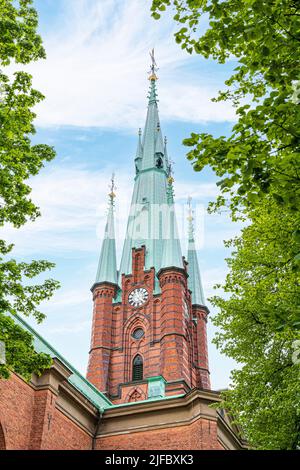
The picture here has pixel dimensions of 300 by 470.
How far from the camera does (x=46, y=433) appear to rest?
56.0ft

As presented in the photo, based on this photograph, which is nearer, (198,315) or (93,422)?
(93,422)

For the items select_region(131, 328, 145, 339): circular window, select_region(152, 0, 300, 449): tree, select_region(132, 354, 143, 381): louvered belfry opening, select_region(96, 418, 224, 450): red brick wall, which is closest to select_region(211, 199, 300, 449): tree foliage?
select_region(152, 0, 300, 449): tree

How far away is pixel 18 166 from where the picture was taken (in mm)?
10820

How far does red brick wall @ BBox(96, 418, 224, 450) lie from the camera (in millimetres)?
18641

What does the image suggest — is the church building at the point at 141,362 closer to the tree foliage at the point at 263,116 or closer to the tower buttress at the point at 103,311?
the tower buttress at the point at 103,311

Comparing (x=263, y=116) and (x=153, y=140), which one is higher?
(x=153, y=140)

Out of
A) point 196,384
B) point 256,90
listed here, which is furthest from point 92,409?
point 196,384

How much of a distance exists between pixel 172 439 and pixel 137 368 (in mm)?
20904

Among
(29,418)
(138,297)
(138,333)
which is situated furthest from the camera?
(138,297)

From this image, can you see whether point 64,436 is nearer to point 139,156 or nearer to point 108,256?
point 108,256

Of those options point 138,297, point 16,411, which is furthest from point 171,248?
point 16,411

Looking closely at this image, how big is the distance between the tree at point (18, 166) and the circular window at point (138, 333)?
31.3 meters

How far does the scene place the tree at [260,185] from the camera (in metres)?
6.36
